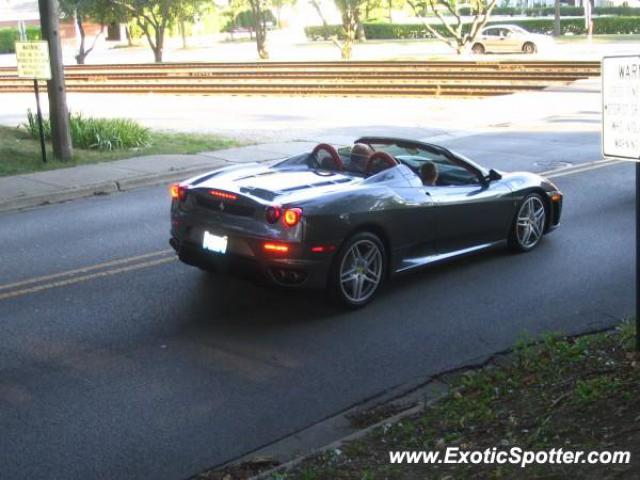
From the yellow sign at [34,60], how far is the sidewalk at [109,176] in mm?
1648

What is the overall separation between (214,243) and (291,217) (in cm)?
76

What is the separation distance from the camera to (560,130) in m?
19.6

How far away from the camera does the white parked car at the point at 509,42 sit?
4569 cm

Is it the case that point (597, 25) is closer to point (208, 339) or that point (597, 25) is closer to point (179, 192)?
point (179, 192)

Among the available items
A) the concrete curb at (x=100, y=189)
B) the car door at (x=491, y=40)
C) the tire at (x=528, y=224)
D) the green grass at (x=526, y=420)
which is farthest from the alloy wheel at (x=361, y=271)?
the car door at (x=491, y=40)

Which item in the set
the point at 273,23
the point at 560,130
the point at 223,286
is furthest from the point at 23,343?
the point at 273,23

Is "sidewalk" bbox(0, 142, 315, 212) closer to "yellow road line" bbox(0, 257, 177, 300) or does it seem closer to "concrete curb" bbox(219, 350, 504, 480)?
"yellow road line" bbox(0, 257, 177, 300)

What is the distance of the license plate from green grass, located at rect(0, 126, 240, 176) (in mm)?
8383

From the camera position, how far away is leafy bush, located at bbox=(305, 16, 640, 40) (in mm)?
59688

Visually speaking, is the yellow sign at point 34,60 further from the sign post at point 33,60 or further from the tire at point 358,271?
the tire at point 358,271

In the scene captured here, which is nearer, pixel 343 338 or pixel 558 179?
pixel 343 338

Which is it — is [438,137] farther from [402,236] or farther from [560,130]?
[402,236]

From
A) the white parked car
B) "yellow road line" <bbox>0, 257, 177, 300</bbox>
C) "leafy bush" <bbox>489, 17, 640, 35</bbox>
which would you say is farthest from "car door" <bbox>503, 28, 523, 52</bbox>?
"yellow road line" <bbox>0, 257, 177, 300</bbox>

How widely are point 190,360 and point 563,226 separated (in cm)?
567
